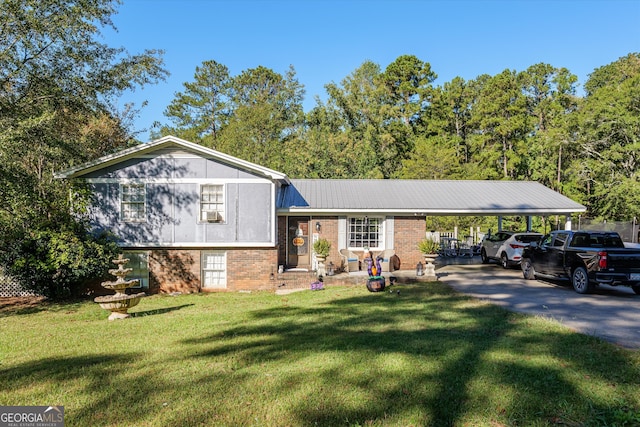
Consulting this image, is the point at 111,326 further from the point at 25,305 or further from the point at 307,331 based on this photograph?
the point at 25,305

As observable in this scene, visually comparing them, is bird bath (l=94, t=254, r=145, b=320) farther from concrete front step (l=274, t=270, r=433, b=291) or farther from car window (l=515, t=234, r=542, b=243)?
car window (l=515, t=234, r=542, b=243)

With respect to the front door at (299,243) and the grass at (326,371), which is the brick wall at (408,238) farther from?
the grass at (326,371)

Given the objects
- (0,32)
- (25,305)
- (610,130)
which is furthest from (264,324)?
(610,130)

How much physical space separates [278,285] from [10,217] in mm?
8758

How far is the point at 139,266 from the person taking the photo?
15.3 metres

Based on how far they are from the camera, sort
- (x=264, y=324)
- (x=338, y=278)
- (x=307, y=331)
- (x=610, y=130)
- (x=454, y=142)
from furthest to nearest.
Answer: (x=454, y=142), (x=610, y=130), (x=338, y=278), (x=264, y=324), (x=307, y=331)

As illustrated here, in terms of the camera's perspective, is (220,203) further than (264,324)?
Yes

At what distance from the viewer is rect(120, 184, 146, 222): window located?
49.8ft

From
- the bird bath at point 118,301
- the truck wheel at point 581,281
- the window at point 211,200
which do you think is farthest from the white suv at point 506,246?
the bird bath at point 118,301

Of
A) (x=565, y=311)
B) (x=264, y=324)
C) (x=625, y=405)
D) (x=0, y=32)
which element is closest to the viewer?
(x=625, y=405)

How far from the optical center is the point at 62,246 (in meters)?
12.7

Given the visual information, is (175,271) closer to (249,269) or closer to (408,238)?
(249,269)

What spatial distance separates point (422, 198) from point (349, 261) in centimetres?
472

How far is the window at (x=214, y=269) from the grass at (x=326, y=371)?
569 centimetres
